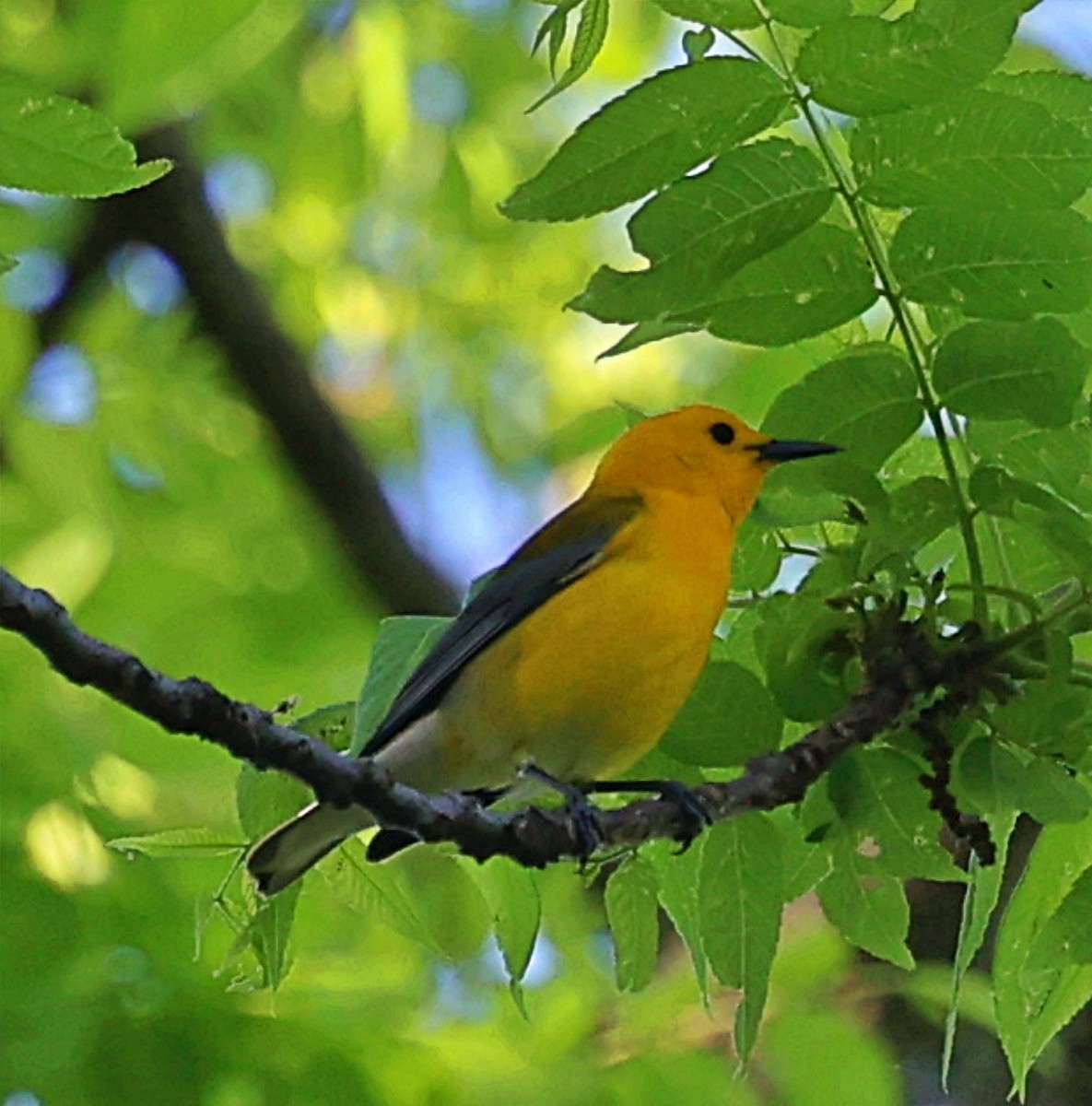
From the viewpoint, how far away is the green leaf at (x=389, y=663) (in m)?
2.62

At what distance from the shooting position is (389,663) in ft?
9.00

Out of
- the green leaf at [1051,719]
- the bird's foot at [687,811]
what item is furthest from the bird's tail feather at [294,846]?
the green leaf at [1051,719]

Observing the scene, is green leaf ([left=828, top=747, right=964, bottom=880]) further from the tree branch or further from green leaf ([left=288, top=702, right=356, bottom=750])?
green leaf ([left=288, top=702, right=356, bottom=750])

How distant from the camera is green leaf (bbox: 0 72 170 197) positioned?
7.87ft

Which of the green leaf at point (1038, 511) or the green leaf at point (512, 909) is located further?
the green leaf at point (512, 909)

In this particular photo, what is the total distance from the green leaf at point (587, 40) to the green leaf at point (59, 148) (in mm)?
593

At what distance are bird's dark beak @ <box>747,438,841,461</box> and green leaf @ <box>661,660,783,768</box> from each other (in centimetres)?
38

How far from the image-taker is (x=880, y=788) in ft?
9.51

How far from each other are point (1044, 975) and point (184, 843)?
4.44 feet

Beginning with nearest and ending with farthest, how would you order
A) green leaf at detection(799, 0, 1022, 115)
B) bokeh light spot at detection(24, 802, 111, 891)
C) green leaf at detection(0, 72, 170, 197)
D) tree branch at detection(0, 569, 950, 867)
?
1. tree branch at detection(0, 569, 950, 867)
2. green leaf at detection(0, 72, 170, 197)
3. green leaf at detection(799, 0, 1022, 115)
4. bokeh light spot at detection(24, 802, 111, 891)

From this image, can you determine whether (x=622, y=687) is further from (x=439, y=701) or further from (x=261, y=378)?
(x=261, y=378)

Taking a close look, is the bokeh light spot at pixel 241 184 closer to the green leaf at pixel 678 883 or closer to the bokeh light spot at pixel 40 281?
the bokeh light spot at pixel 40 281

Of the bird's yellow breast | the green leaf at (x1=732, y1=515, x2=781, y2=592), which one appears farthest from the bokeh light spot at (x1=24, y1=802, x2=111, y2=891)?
the green leaf at (x1=732, y1=515, x2=781, y2=592)

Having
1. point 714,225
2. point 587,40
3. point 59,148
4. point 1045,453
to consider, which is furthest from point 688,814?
point 59,148
